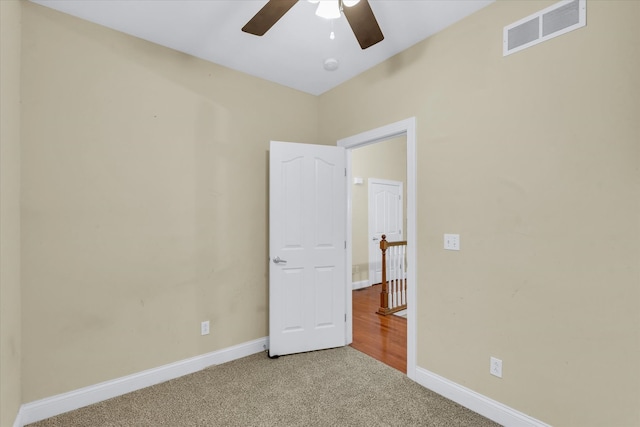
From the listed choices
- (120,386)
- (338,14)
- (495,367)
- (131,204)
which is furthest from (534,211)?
(120,386)

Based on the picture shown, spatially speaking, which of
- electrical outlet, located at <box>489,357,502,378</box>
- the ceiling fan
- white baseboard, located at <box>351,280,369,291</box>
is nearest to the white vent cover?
the ceiling fan

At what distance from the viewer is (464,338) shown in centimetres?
221

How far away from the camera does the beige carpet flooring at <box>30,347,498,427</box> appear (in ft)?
6.58

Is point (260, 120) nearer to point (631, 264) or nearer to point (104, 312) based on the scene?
point (104, 312)

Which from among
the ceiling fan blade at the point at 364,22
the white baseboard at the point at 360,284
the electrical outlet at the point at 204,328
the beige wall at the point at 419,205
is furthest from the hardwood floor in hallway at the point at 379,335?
the ceiling fan blade at the point at 364,22

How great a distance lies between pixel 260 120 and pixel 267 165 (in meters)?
0.47

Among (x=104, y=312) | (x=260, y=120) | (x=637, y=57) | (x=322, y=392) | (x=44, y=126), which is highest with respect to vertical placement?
(x=260, y=120)

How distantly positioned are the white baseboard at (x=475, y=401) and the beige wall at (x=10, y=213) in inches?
105

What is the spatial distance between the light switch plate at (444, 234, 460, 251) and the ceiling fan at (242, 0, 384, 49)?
57.4 inches

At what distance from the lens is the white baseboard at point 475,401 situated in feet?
6.23

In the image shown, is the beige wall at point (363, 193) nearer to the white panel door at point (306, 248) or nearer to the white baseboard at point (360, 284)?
the white baseboard at point (360, 284)

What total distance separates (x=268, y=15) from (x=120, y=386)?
9.01ft

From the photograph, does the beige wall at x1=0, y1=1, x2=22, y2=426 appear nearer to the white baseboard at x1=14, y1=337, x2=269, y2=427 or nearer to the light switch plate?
the white baseboard at x1=14, y1=337, x2=269, y2=427

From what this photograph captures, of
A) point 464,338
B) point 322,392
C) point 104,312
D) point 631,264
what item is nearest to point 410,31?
point 631,264
